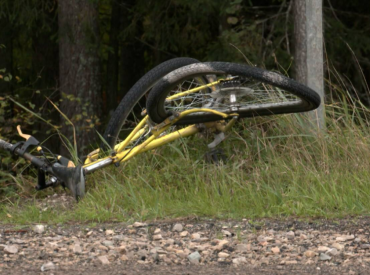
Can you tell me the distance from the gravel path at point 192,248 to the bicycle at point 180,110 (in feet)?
2.88

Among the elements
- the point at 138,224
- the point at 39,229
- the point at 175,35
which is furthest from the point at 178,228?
the point at 175,35

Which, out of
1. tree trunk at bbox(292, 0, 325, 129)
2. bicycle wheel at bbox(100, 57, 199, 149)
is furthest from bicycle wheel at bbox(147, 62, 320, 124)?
tree trunk at bbox(292, 0, 325, 129)

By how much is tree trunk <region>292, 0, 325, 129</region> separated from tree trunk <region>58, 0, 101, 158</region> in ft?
14.1

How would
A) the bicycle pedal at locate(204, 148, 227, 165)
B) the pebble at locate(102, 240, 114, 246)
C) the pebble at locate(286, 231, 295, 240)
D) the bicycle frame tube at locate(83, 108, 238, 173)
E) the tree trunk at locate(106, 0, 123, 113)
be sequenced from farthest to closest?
the tree trunk at locate(106, 0, 123, 113)
the bicycle pedal at locate(204, 148, 227, 165)
the bicycle frame tube at locate(83, 108, 238, 173)
the pebble at locate(286, 231, 295, 240)
the pebble at locate(102, 240, 114, 246)

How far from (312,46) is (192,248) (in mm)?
3309

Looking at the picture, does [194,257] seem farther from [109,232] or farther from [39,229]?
[39,229]

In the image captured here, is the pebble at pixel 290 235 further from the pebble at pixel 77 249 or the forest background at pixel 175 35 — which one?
the forest background at pixel 175 35

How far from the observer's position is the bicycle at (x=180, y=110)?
5.83 meters

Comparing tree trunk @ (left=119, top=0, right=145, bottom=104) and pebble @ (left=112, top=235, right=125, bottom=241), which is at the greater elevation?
tree trunk @ (left=119, top=0, right=145, bottom=104)

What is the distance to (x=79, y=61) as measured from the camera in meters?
11.1

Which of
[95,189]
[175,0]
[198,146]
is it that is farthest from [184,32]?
[95,189]

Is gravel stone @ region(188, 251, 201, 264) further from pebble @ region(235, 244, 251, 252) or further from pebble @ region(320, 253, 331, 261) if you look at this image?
pebble @ region(320, 253, 331, 261)

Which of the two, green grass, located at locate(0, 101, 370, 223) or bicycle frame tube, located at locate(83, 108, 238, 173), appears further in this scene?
bicycle frame tube, located at locate(83, 108, 238, 173)

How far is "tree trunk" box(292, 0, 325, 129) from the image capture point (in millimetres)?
7016
